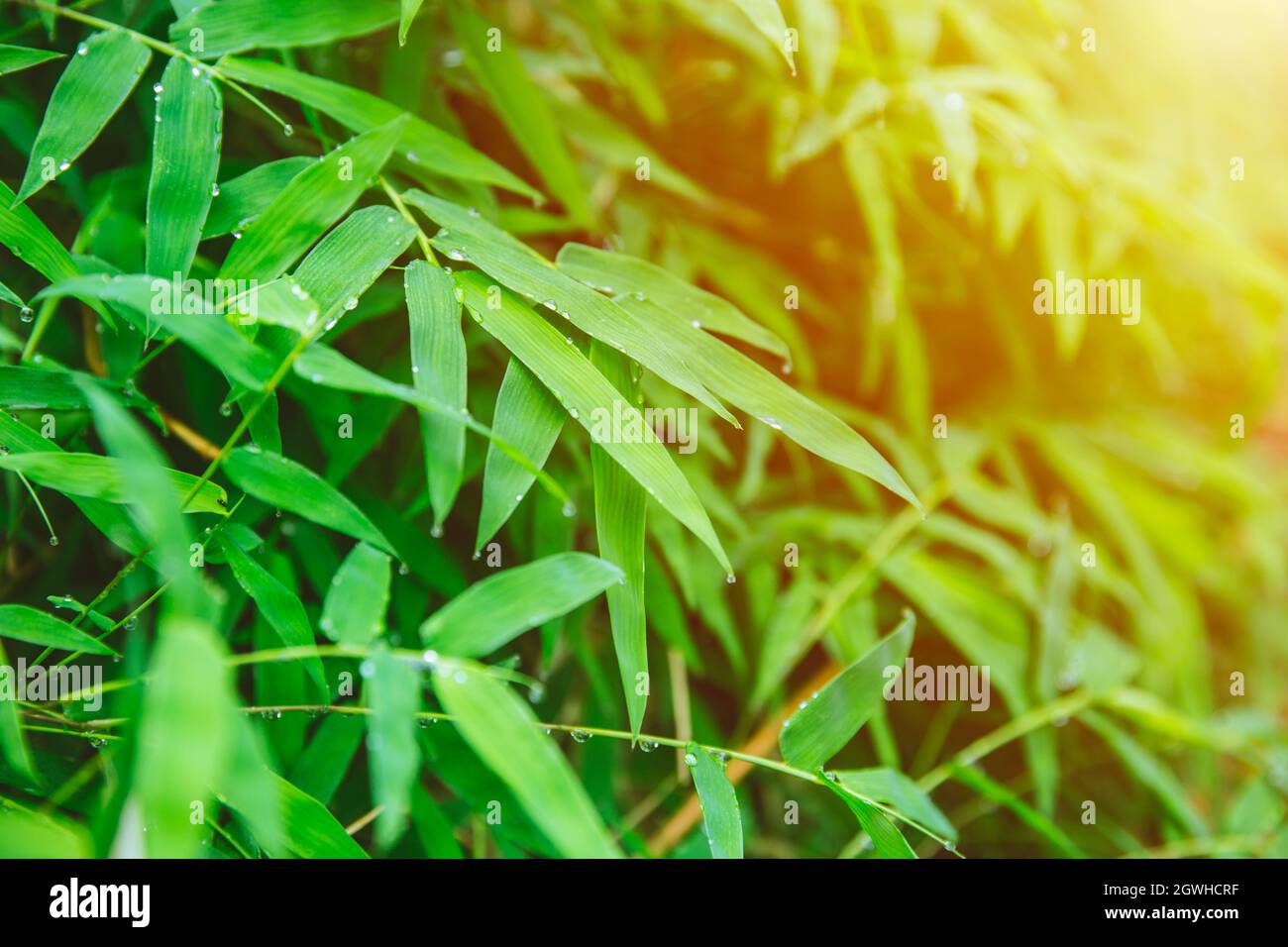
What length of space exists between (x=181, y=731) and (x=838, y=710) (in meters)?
0.31

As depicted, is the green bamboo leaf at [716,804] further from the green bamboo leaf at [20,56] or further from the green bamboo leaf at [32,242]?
the green bamboo leaf at [20,56]

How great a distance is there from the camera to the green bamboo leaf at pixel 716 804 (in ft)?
1.32

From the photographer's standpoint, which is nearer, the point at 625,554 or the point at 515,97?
the point at 625,554

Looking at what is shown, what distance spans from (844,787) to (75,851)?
337 mm

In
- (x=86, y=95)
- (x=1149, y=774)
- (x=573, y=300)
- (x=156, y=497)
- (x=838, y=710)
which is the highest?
(x=86, y=95)

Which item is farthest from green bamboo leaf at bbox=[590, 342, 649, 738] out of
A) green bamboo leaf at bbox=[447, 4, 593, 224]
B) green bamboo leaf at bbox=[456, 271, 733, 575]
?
green bamboo leaf at bbox=[447, 4, 593, 224]

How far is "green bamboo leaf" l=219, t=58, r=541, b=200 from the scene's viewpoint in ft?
1.52

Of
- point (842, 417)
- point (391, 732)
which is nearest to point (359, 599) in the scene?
point (391, 732)

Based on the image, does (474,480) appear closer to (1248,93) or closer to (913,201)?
(913,201)

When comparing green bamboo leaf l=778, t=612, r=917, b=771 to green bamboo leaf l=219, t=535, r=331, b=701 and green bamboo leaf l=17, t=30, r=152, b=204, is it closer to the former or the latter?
green bamboo leaf l=219, t=535, r=331, b=701

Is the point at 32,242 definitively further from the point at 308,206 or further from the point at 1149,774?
the point at 1149,774

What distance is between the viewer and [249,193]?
0.47 metres

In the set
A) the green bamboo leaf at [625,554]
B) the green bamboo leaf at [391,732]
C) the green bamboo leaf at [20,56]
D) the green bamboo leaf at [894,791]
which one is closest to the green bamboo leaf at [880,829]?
the green bamboo leaf at [894,791]

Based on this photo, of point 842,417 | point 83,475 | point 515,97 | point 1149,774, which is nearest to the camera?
point 83,475
